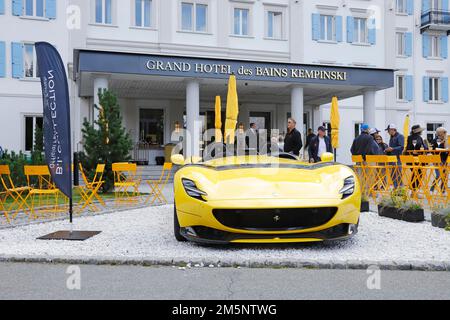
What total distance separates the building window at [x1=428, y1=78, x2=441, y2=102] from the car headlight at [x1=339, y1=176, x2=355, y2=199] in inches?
1152

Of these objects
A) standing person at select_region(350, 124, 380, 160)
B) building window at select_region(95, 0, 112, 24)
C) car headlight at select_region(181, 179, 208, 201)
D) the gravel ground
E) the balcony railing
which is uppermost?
the balcony railing

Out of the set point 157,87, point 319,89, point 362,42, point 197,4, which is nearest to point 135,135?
point 157,87

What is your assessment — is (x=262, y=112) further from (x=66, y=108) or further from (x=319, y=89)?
(x=66, y=108)

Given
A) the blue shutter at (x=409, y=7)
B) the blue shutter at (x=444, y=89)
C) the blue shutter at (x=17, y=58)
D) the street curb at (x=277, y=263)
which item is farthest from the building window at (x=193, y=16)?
the street curb at (x=277, y=263)

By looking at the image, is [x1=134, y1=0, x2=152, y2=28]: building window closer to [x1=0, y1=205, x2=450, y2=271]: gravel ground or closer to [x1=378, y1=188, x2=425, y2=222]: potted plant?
[x1=0, y1=205, x2=450, y2=271]: gravel ground

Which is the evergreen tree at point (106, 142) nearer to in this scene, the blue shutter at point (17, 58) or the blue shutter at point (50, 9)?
the blue shutter at point (17, 58)

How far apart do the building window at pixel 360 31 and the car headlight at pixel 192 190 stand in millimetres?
25552

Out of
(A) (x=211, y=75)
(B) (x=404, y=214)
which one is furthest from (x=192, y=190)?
(A) (x=211, y=75)

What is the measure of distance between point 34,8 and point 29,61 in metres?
2.58

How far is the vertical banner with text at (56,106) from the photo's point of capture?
→ 20.0ft

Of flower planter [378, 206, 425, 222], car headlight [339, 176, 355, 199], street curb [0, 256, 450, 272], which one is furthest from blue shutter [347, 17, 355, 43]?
street curb [0, 256, 450, 272]

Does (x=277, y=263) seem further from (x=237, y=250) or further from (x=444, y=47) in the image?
(x=444, y=47)

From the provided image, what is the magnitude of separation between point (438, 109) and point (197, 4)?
59.3ft

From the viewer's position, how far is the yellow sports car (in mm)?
4793
